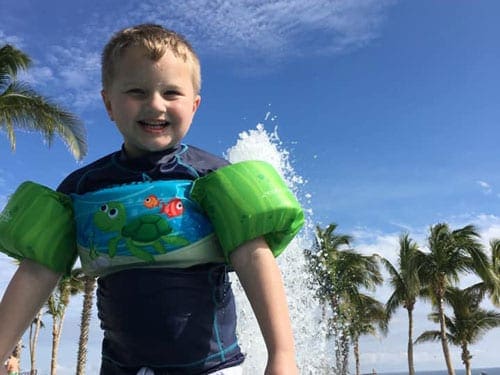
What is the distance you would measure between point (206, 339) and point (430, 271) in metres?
27.7

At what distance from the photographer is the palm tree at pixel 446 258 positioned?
86.3 ft

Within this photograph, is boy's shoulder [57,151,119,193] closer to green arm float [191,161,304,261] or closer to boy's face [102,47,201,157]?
boy's face [102,47,201,157]

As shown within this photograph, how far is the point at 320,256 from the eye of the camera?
35.2 m

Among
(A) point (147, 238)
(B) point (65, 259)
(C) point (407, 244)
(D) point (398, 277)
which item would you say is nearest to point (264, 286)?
(A) point (147, 238)

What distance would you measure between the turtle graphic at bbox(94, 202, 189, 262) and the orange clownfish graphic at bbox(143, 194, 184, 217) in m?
0.03

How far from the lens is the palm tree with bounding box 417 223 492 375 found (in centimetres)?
2631

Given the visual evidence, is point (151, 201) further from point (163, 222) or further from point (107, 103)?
point (107, 103)

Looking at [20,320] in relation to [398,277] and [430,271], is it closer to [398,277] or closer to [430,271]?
[430,271]

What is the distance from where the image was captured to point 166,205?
74.9 inches

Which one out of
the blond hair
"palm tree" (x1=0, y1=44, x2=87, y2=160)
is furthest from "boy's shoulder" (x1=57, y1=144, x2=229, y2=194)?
"palm tree" (x1=0, y1=44, x2=87, y2=160)

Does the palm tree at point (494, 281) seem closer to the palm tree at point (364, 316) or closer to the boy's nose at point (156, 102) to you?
the palm tree at point (364, 316)

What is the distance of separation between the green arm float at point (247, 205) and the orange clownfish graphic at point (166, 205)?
75mm

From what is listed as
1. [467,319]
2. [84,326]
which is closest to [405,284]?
[467,319]

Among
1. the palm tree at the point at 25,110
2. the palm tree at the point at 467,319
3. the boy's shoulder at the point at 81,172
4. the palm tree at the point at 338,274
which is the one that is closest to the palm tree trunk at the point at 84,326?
the palm tree at the point at 25,110
